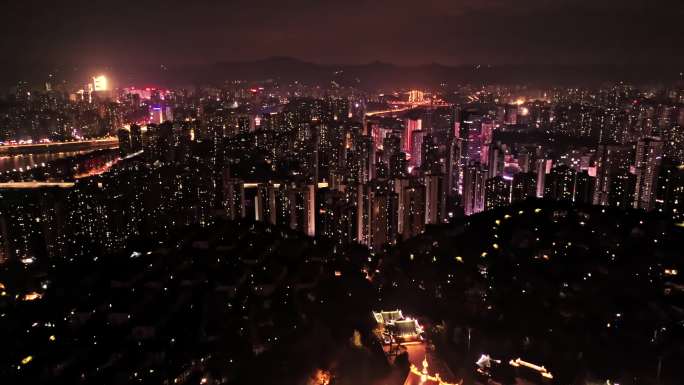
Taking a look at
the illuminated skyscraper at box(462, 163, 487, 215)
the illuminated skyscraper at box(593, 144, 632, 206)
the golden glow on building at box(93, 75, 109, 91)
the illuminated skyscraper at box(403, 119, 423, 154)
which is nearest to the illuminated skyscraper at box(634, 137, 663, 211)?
the illuminated skyscraper at box(593, 144, 632, 206)

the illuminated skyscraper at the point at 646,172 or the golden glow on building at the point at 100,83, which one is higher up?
the golden glow on building at the point at 100,83

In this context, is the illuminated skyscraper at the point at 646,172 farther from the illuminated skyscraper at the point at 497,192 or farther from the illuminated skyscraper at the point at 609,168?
the illuminated skyscraper at the point at 497,192

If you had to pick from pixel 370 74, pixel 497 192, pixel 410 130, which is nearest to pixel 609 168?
pixel 497 192

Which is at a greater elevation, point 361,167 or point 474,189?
point 361,167

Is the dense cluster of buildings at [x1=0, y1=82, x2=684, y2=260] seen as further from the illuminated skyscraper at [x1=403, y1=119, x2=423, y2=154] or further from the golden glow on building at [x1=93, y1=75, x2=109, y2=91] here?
the golden glow on building at [x1=93, y1=75, x2=109, y2=91]

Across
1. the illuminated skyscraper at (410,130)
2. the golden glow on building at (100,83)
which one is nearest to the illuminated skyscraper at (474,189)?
the illuminated skyscraper at (410,130)

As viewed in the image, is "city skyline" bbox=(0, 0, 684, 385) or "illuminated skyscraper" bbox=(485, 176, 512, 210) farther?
"illuminated skyscraper" bbox=(485, 176, 512, 210)

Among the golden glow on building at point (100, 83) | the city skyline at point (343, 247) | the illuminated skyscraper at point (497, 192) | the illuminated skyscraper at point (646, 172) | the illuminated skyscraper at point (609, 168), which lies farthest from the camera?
the golden glow on building at point (100, 83)

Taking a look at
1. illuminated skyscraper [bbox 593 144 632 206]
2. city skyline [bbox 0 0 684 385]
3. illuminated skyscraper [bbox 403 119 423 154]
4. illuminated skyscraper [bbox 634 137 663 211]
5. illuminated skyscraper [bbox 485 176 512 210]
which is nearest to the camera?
city skyline [bbox 0 0 684 385]

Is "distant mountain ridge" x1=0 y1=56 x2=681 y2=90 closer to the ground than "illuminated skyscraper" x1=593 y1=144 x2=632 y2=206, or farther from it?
farther from it

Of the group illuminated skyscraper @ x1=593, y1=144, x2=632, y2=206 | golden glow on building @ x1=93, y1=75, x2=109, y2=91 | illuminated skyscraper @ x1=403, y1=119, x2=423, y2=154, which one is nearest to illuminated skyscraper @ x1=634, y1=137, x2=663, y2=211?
illuminated skyscraper @ x1=593, y1=144, x2=632, y2=206

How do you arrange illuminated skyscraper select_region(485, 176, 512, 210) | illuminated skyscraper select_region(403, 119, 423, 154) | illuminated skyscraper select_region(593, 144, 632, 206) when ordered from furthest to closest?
illuminated skyscraper select_region(403, 119, 423, 154), illuminated skyscraper select_region(485, 176, 512, 210), illuminated skyscraper select_region(593, 144, 632, 206)

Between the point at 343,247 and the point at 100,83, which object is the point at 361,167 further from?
the point at 100,83
